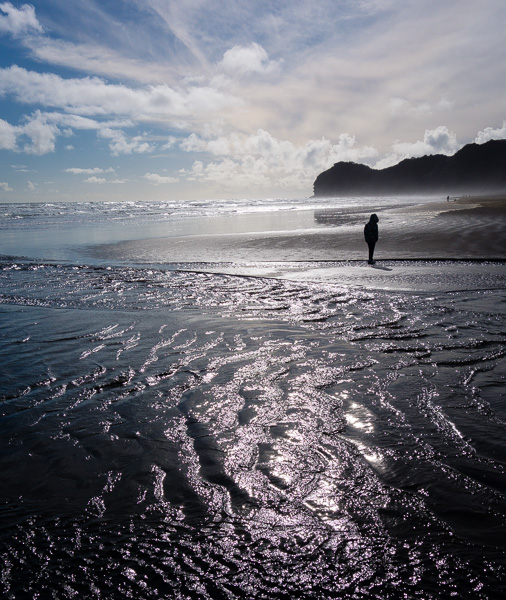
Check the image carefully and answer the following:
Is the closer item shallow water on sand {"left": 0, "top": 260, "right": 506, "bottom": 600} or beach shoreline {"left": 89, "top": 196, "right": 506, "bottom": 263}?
shallow water on sand {"left": 0, "top": 260, "right": 506, "bottom": 600}

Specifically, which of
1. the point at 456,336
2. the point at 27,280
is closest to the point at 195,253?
the point at 27,280

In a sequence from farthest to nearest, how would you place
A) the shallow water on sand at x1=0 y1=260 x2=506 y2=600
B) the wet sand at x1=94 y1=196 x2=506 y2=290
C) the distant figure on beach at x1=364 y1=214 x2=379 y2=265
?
the distant figure on beach at x1=364 y1=214 x2=379 y2=265, the wet sand at x1=94 y1=196 x2=506 y2=290, the shallow water on sand at x1=0 y1=260 x2=506 y2=600

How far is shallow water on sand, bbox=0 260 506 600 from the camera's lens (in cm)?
252

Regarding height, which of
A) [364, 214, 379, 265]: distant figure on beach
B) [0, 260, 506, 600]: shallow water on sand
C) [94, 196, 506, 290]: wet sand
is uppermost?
[364, 214, 379, 265]: distant figure on beach

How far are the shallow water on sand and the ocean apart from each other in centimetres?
2

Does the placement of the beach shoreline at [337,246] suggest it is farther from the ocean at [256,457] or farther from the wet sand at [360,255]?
the ocean at [256,457]

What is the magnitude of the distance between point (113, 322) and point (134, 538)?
6429mm

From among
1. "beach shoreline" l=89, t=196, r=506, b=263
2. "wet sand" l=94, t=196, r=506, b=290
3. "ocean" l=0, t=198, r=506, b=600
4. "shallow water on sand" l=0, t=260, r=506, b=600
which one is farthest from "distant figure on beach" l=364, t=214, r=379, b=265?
"shallow water on sand" l=0, t=260, r=506, b=600

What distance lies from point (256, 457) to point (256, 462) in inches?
3.0

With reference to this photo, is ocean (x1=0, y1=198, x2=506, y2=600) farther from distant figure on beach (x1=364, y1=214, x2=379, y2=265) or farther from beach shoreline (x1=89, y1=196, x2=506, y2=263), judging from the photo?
beach shoreline (x1=89, y1=196, x2=506, y2=263)

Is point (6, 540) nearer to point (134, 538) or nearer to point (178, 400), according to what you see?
point (134, 538)

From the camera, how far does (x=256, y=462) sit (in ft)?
11.9

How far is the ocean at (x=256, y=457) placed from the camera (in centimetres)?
252

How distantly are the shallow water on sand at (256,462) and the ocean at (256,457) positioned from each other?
0.02m
